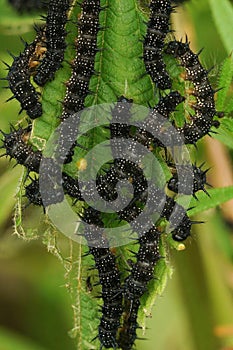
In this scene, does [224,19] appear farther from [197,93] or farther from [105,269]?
[105,269]

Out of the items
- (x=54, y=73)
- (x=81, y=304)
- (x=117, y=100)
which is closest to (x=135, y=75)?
(x=117, y=100)

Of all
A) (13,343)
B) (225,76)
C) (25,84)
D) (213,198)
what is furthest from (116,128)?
(13,343)

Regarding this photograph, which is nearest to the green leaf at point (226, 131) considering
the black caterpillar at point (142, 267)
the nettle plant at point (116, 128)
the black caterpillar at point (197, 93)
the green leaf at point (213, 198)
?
the nettle plant at point (116, 128)

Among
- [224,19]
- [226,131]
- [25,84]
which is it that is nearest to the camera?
[25,84]

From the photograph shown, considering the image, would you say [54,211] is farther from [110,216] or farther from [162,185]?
[162,185]

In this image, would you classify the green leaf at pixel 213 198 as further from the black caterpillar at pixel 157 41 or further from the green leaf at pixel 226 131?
the black caterpillar at pixel 157 41
